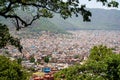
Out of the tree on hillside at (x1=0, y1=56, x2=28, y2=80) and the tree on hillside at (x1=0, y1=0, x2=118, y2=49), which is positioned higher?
the tree on hillside at (x1=0, y1=0, x2=118, y2=49)

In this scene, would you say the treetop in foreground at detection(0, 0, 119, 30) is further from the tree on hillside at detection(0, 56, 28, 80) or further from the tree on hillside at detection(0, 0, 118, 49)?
the tree on hillside at detection(0, 56, 28, 80)

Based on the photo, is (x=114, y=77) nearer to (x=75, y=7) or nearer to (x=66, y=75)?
(x=66, y=75)

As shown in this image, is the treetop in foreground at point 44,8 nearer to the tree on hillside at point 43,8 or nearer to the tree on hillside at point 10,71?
the tree on hillside at point 43,8

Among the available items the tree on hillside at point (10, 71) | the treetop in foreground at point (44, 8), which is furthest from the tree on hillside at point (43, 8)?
the tree on hillside at point (10, 71)

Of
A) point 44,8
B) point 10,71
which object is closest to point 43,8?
point 44,8

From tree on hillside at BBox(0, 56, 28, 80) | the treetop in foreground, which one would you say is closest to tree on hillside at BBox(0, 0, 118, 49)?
the treetop in foreground

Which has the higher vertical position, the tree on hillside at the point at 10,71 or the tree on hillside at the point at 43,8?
the tree on hillside at the point at 43,8

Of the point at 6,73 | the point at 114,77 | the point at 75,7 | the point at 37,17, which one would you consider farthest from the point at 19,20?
the point at 6,73

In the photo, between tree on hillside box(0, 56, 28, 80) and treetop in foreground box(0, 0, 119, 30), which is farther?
tree on hillside box(0, 56, 28, 80)
